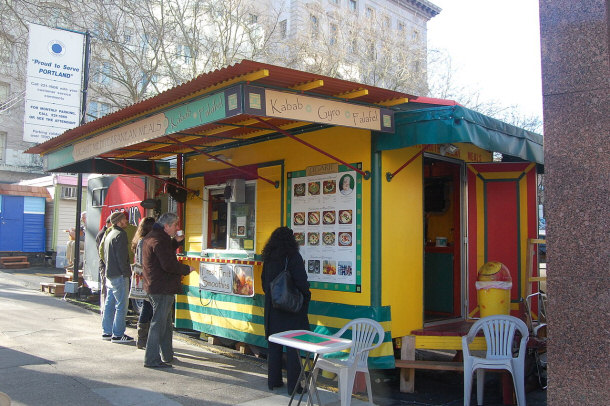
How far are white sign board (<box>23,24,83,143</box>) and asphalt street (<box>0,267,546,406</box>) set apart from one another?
363 centimetres

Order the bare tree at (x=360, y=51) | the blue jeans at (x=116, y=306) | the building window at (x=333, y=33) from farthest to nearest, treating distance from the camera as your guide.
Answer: the building window at (x=333, y=33) → the bare tree at (x=360, y=51) → the blue jeans at (x=116, y=306)

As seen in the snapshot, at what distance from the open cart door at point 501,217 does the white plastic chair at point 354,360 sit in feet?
7.42

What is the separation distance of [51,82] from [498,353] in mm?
8875

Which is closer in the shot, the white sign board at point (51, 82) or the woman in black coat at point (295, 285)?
the woman in black coat at point (295, 285)

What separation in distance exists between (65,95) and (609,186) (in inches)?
372

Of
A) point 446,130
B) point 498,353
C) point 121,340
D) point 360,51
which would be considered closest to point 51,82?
point 121,340

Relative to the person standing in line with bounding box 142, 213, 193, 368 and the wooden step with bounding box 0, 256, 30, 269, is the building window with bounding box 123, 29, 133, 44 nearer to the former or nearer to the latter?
the wooden step with bounding box 0, 256, 30, 269

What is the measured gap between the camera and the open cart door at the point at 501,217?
278 inches

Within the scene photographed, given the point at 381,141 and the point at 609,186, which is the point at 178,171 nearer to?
the point at 381,141

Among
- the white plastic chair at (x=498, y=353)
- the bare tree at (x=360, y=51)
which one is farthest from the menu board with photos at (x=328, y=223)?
the bare tree at (x=360, y=51)

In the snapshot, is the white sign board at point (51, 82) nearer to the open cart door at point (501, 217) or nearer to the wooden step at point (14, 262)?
the open cart door at point (501, 217)

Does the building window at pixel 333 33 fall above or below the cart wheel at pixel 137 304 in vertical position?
above

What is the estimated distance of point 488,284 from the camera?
616cm

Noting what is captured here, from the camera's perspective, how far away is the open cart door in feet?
23.2
